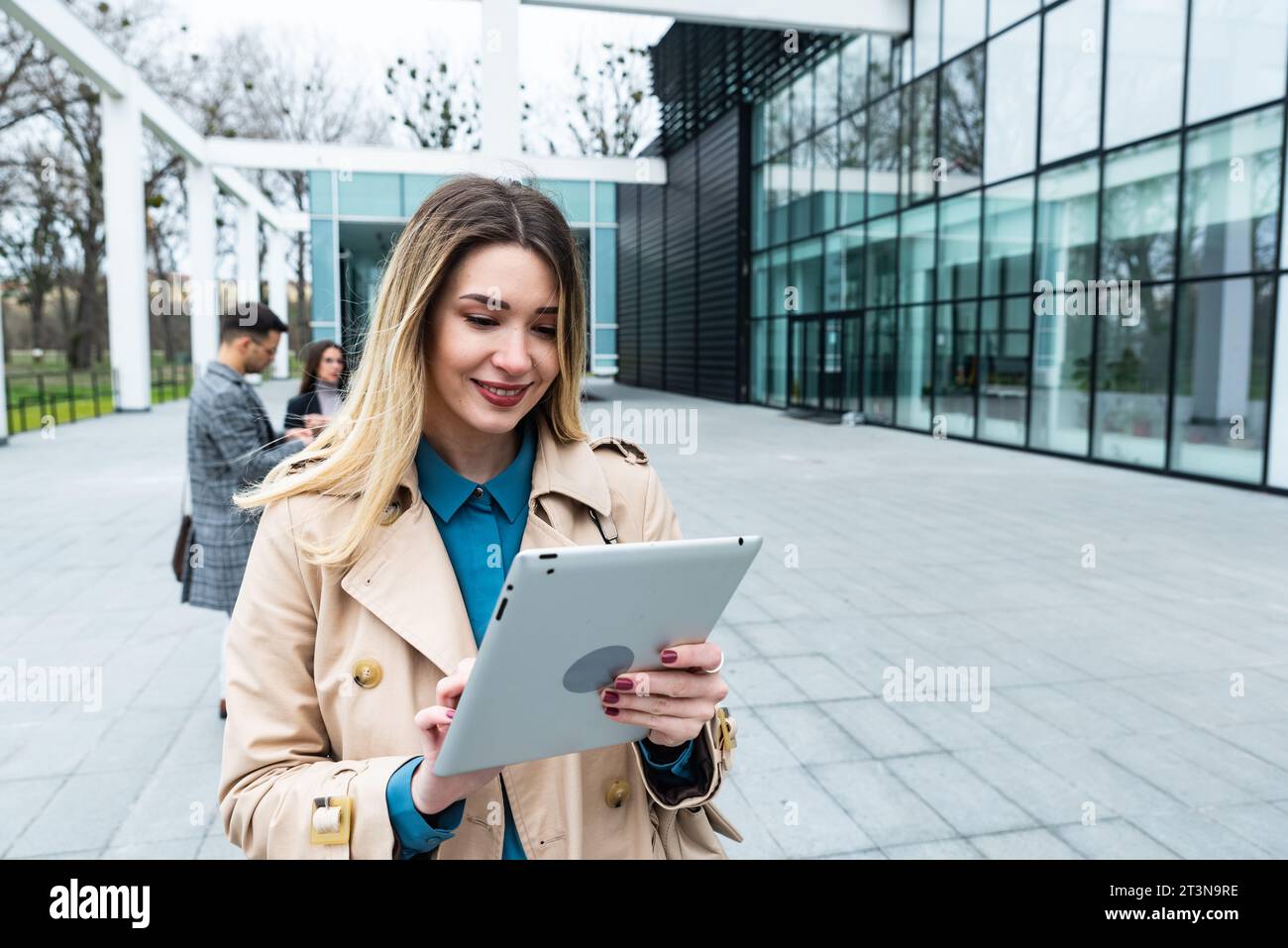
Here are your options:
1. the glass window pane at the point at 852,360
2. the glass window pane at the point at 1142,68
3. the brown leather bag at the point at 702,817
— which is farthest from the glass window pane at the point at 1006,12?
the brown leather bag at the point at 702,817

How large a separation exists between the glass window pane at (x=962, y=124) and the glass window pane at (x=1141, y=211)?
3.18 m

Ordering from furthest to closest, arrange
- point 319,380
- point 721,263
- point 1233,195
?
1. point 721,263
2. point 1233,195
3. point 319,380

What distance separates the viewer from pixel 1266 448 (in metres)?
10.7

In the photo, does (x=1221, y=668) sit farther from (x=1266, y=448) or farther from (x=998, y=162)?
(x=998, y=162)

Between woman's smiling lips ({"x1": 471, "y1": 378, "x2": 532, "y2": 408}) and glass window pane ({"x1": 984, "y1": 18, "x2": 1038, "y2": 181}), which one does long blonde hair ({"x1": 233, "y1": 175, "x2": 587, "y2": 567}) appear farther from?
glass window pane ({"x1": 984, "y1": 18, "x2": 1038, "y2": 181})

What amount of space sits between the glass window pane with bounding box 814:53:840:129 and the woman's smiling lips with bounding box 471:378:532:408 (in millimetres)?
20259

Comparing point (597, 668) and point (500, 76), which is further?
point (500, 76)

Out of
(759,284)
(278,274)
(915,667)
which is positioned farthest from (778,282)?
(278,274)

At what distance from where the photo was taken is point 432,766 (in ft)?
4.04

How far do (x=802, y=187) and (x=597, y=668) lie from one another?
2200 centimetres

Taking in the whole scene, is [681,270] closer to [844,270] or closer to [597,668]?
[844,270]

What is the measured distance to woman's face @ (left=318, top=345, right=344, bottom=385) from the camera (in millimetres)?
5637

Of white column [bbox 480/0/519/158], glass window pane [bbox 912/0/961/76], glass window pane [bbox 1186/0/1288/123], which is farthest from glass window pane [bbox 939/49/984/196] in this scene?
white column [bbox 480/0/519/158]
